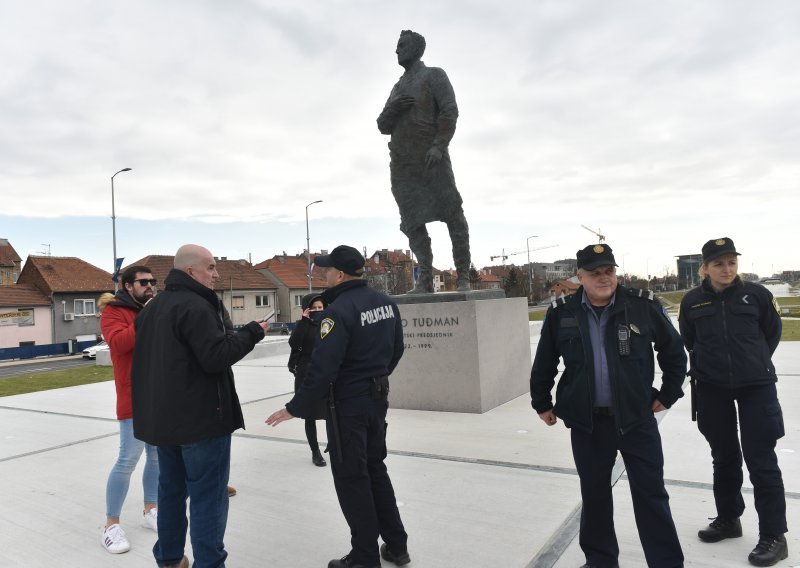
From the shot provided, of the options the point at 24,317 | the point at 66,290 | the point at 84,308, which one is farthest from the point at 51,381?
the point at 84,308

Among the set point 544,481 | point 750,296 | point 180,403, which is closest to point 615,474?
point 544,481

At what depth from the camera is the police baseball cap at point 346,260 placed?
10.2 ft

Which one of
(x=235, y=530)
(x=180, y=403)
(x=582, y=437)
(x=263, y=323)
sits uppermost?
(x=263, y=323)

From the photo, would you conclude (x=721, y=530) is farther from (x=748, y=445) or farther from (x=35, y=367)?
(x=35, y=367)

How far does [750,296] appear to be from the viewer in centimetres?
318

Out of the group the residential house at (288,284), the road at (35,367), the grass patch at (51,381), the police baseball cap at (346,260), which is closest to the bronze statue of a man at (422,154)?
the police baseball cap at (346,260)

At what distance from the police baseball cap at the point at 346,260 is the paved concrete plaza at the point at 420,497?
64.0 inches

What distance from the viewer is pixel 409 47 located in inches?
288

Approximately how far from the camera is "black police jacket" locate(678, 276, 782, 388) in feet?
10.0

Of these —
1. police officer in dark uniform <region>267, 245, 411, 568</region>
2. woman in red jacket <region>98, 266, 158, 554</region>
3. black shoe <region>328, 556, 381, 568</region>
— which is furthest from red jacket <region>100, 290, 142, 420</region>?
black shoe <region>328, 556, 381, 568</region>

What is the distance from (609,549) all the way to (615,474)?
1466mm

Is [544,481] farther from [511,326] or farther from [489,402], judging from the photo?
[511,326]

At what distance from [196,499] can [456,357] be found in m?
4.42

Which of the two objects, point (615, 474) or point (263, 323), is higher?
point (263, 323)
